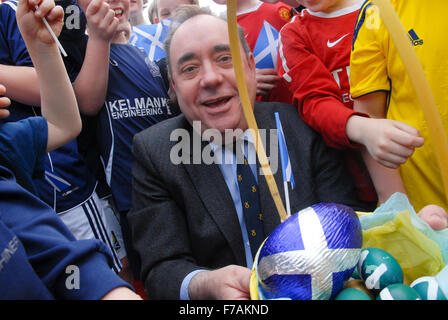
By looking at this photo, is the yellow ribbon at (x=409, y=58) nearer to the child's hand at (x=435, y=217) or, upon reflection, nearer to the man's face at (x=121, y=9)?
the child's hand at (x=435, y=217)

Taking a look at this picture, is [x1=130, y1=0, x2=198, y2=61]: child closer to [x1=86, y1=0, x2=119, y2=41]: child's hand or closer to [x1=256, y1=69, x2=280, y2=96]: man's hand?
[x1=86, y1=0, x2=119, y2=41]: child's hand

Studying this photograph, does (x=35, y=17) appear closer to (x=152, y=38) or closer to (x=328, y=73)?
(x=328, y=73)

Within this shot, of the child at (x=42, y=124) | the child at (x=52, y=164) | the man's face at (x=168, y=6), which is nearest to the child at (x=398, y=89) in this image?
the child at (x=42, y=124)

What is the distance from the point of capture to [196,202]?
105 centimetres

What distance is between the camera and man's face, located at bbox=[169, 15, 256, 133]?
1.07 metres

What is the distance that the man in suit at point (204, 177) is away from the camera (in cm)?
102

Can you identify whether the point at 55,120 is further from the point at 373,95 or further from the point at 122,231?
the point at 373,95

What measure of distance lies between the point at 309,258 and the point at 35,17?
0.84 m

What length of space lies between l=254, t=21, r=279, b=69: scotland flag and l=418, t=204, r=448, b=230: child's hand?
907 millimetres

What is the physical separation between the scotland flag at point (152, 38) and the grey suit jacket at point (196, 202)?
73cm

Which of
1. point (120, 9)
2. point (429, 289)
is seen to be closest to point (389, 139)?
point (429, 289)

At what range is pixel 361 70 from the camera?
1.01 m
